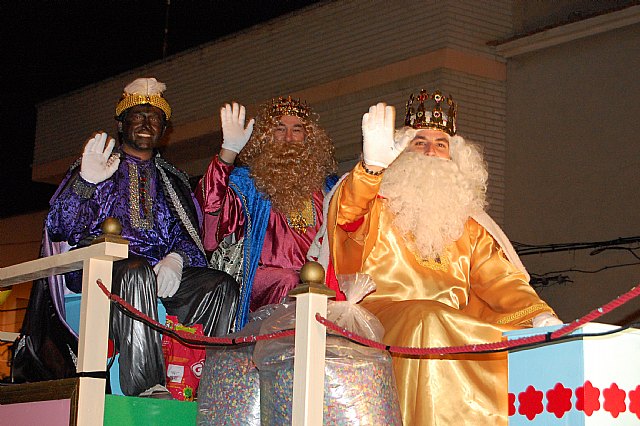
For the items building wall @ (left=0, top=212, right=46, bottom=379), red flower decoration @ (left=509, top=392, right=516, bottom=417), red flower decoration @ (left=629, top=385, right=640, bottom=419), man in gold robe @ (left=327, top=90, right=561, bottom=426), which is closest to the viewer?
red flower decoration @ (left=629, top=385, right=640, bottom=419)

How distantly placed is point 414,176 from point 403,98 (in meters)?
4.76

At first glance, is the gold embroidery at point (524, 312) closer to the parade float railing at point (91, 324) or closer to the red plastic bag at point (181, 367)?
the red plastic bag at point (181, 367)

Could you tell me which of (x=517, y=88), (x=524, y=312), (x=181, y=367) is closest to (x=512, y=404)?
(x=524, y=312)

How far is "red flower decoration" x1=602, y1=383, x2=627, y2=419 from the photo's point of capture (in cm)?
323

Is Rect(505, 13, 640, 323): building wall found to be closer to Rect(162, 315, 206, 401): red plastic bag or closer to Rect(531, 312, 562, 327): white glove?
Rect(531, 312, 562, 327): white glove

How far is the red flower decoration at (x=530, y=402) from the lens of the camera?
10.9 ft

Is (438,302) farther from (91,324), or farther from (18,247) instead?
(18,247)

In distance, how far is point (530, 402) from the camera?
336cm

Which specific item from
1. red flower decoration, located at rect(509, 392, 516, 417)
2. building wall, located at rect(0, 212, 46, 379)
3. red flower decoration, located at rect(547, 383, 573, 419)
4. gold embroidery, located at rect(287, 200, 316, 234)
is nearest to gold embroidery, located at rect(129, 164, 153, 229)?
gold embroidery, located at rect(287, 200, 316, 234)

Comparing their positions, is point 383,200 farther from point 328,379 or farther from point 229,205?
point 328,379

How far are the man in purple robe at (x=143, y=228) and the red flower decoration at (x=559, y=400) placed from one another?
1984 mm

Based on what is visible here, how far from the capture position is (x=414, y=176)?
5094 mm

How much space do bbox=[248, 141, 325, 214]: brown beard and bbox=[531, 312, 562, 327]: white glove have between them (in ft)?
5.47

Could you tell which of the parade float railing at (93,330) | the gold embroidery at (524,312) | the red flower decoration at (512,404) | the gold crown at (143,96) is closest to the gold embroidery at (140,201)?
the gold crown at (143,96)
